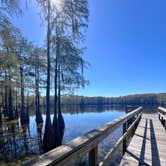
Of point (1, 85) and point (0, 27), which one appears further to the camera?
point (1, 85)

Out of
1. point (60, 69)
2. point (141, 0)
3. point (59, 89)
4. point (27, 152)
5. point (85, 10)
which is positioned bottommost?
point (27, 152)

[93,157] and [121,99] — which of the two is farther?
[121,99]

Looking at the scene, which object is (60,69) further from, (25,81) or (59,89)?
(25,81)

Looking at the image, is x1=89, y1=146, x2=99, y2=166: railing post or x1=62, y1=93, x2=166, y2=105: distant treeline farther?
x1=62, y1=93, x2=166, y2=105: distant treeline

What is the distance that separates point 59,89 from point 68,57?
12.7 ft

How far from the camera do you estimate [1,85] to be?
1397cm

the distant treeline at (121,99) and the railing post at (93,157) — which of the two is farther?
the distant treeline at (121,99)

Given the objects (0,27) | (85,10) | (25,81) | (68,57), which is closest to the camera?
(0,27)

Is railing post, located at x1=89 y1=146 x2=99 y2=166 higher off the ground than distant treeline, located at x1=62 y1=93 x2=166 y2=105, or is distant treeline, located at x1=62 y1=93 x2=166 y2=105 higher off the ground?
railing post, located at x1=89 y1=146 x2=99 y2=166

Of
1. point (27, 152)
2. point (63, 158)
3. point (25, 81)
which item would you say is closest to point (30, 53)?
point (25, 81)

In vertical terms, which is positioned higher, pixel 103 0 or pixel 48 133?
pixel 103 0

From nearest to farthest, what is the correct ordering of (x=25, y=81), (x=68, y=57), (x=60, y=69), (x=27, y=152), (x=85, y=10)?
1. (x=27, y=152)
2. (x=85, y=10)
3. (x=68, y=57)
4. (x=60, y=69)
5. (x=25, y=81)

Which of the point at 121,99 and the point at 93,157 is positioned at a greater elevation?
the point at 93,157

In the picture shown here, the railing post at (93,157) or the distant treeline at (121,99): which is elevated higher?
the railing post at (93,157)
